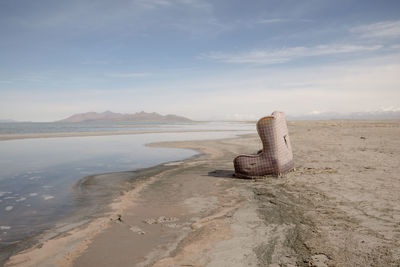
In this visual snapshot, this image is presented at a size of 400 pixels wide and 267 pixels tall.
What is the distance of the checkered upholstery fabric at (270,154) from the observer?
8.27 meters

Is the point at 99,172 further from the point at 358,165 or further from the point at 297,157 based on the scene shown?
the point at 358,165

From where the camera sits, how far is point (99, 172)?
10.6 m

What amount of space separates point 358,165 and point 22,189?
38.3ft

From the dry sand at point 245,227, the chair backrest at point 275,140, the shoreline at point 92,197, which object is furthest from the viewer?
the chair backrest at point 275,140

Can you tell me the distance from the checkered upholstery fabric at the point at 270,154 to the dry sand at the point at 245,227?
1.60 ft

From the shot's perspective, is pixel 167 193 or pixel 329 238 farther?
pixel 167 193

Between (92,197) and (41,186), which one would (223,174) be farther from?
(41,186)

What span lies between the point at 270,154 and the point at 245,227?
13.6ft

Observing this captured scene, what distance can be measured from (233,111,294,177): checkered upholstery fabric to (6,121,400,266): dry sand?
19.2 inches

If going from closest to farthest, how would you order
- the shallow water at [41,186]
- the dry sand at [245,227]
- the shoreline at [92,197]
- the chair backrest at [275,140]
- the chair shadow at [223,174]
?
the dry sand at [245,227] < the shoreline at [92,197] < the shallow water at [41,186] < the chair backrest at [275,140] < the chair shadow at [223,174]

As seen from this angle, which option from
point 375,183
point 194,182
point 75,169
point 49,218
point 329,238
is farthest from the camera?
point 75,169

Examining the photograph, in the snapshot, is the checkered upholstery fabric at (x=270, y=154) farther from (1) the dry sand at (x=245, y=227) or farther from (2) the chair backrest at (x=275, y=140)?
(1) the dry sand at (x=245, y=227)

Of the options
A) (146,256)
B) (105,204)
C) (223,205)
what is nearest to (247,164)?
(223,205)

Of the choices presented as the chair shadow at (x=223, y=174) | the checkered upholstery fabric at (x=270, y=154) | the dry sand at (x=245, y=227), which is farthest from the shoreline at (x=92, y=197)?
the checkered upholstery fabric at (x=270, y=154)
